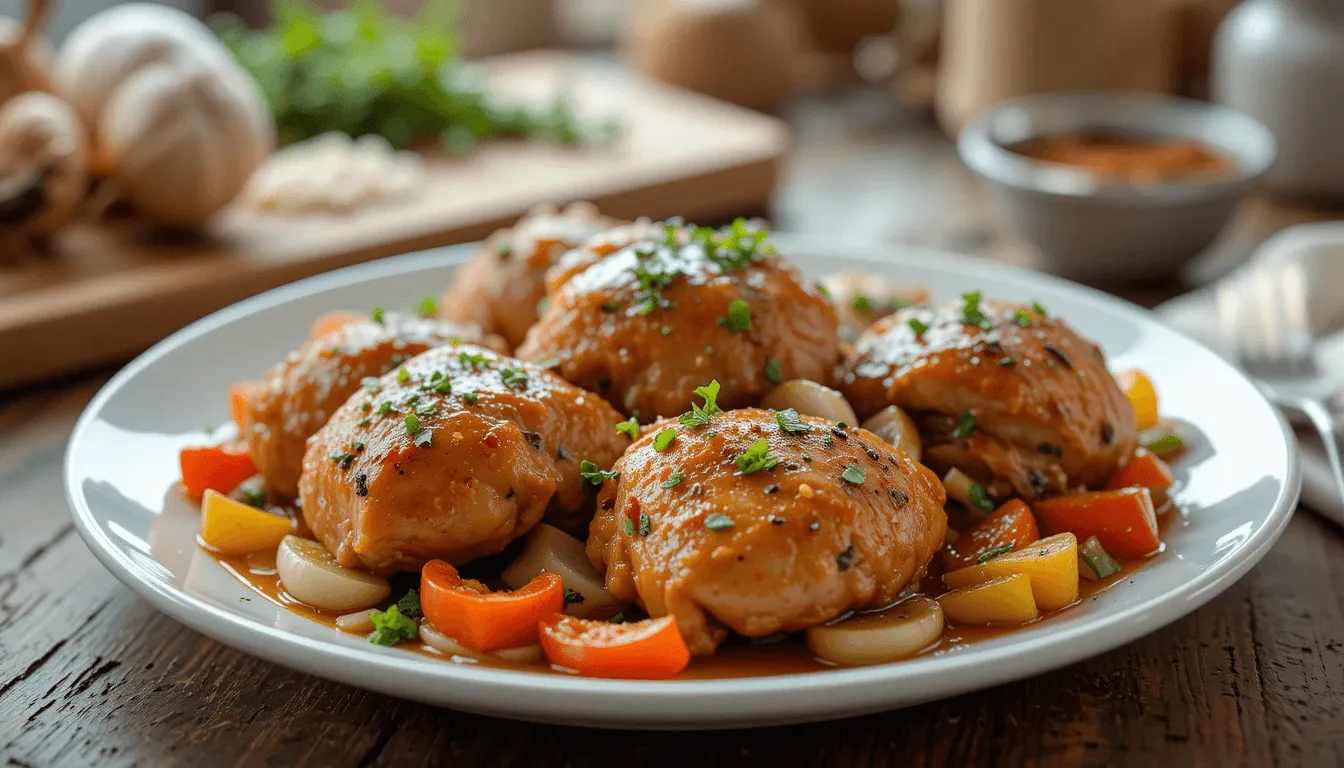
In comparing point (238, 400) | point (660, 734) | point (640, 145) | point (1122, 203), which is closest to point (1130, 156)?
point (1122, 203)

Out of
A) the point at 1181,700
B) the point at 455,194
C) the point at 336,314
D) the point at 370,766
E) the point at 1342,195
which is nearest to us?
the point at 370,766

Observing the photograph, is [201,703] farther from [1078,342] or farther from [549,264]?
[1078,342]

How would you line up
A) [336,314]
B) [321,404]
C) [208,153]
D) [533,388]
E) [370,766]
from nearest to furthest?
[370,766], [533,388], [321,404], [336,314], [208,153]

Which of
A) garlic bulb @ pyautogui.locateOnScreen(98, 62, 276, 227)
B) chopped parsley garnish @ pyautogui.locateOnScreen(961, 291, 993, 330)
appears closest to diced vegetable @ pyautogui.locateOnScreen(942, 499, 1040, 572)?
chopped parsley garnish @ pyautogui.locateOnScreen(961, 291, 993, 330)

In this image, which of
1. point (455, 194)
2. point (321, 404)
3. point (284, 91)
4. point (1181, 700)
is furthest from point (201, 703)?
point (284, 91)

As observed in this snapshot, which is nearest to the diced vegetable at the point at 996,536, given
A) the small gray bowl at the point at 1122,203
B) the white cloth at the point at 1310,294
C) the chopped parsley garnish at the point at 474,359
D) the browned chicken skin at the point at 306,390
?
the chopped parsley garnish at the point at 474,359

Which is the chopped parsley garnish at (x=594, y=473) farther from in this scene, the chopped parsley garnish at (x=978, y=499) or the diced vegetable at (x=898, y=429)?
the chopped parsley garnish at (x=978, y=499)

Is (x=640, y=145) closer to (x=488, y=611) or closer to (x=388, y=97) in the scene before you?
(x=388, y=97)
